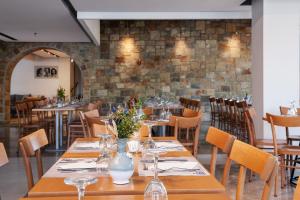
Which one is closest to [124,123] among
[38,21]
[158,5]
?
[158,5]

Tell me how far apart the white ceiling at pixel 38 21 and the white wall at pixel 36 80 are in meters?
6.37

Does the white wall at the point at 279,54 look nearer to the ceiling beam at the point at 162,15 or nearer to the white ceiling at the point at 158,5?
the white ceiling at the point at 158,5

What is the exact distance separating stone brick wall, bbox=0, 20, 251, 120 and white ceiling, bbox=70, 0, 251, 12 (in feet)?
14.8

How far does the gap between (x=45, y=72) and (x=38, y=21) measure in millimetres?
10301

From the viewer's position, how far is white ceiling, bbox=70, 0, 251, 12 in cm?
703

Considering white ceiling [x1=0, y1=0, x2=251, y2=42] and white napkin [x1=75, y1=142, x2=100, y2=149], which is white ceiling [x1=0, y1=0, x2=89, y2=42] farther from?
white napkin [x1=75, y1=142, x2=100, y2=149]

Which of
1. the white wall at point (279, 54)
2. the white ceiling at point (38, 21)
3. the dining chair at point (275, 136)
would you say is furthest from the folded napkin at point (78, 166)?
the white ceiling at point (38, 21)

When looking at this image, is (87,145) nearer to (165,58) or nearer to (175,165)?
(175,165)

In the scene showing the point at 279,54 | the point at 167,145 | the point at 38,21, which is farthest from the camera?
the point at 38,21

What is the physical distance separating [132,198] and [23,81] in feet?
60.2

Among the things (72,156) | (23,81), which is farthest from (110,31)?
(72,156)

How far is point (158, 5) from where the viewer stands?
737cm

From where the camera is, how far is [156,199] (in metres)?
1.38

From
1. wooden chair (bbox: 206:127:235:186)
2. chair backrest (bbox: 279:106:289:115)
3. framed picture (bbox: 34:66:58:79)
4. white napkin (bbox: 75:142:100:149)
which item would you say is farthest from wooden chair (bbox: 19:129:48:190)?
framed picture (bbox: 34:66:58:79)
